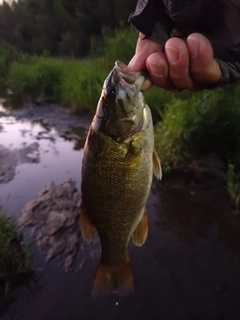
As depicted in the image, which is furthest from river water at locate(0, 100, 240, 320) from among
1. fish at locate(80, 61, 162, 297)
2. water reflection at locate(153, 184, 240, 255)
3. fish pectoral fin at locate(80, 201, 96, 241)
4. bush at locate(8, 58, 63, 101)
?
bush at locate(8, 58, 63, 101)

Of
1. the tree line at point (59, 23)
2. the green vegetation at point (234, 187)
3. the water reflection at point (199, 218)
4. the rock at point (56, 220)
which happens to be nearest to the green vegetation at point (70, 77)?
the rock at point (56, 220)

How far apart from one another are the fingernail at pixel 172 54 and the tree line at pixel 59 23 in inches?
687

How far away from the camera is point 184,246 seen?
4.46 meters

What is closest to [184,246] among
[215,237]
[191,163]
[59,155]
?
[215,237]

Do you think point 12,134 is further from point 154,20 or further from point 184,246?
point 154,20

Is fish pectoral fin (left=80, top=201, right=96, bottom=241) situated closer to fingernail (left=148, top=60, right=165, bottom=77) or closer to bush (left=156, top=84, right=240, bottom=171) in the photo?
fingernail (left=148, top=60, right=165, bottom=77)

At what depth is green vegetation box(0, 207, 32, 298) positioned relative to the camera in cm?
379

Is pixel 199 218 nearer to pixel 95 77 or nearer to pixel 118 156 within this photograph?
pixel 118 156

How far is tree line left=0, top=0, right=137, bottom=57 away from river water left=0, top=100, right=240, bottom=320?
48.1 feet

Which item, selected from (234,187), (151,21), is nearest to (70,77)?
(234,187)

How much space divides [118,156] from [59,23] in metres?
24.2

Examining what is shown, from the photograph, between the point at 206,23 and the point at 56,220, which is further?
the point at 56,220

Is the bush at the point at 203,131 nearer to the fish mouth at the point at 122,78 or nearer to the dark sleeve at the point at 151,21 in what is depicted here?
the dark sleeve at the point at 151,21

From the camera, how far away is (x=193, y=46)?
1518 mm
